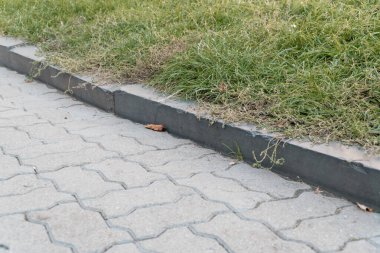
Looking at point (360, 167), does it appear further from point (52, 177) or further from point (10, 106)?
point (10, 106)

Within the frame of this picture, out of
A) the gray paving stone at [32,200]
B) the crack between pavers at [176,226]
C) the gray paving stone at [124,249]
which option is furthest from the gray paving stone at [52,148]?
the gray paving stone at [124,249]

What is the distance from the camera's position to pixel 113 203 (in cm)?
276

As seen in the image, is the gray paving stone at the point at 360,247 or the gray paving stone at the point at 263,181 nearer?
the gray paving stone at the point at 360,247

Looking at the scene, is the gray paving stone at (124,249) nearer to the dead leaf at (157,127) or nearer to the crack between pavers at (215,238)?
the crack between pavers at (215,238)

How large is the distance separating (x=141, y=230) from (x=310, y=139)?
0.98m

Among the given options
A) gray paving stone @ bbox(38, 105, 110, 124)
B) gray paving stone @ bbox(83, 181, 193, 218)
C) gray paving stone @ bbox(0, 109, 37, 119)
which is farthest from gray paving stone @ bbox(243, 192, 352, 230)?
gray paving stone @ bbox(0, 109, 37, 119)

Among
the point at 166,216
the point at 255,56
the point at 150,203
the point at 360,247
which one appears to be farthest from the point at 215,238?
the point at 255,56

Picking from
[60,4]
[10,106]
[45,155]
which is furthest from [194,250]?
[60,4]

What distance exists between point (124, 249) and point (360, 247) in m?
0.90

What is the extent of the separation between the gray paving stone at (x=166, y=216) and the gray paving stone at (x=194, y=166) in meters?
0.35

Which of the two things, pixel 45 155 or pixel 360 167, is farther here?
pixel 45 155

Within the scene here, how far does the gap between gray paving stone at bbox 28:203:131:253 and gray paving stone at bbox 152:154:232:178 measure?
0.58 metres

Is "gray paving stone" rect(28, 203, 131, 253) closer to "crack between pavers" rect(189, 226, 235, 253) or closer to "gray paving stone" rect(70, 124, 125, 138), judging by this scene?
"crack between pavers" rect(189, 226, 235, 253)

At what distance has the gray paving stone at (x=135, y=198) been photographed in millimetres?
2703
